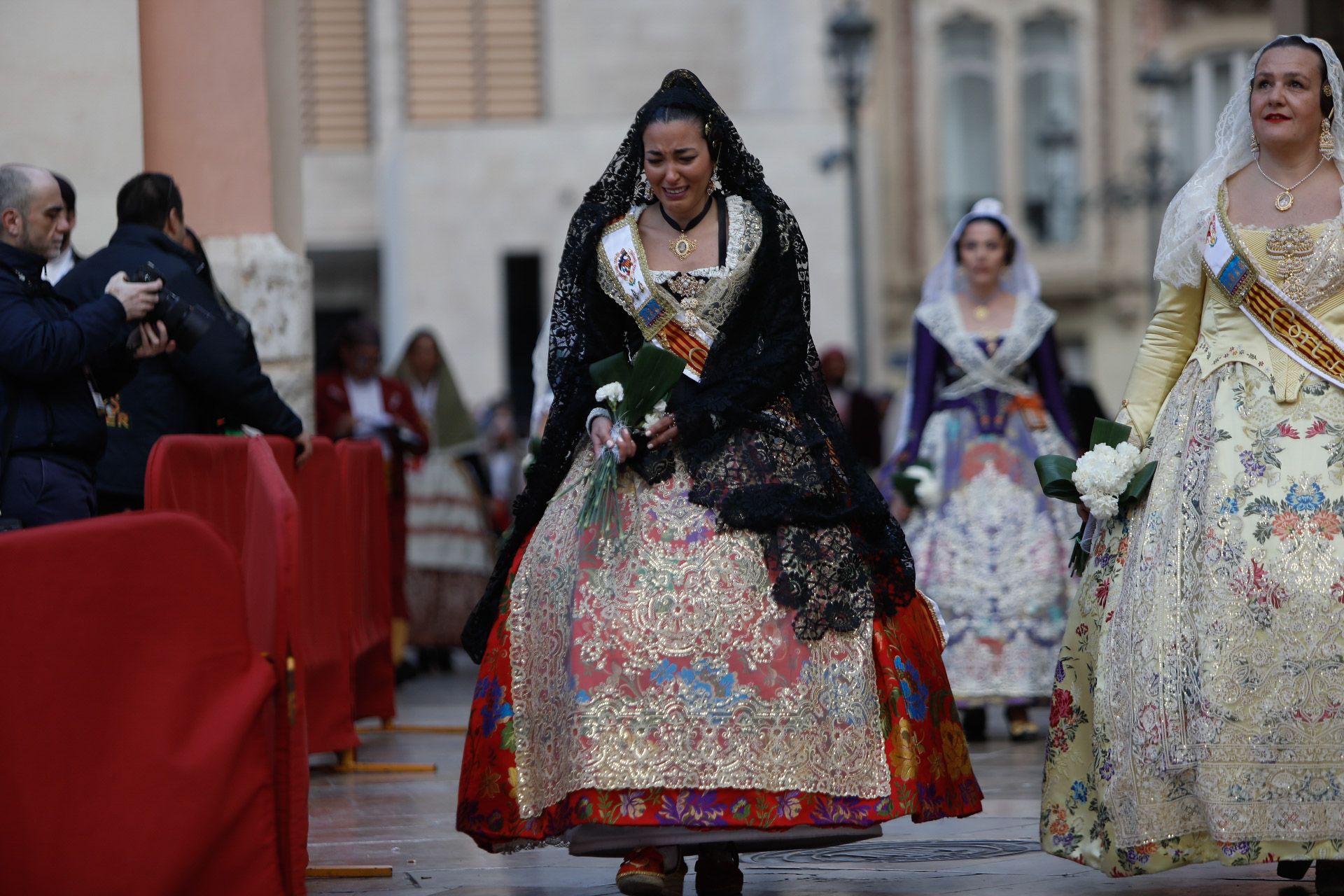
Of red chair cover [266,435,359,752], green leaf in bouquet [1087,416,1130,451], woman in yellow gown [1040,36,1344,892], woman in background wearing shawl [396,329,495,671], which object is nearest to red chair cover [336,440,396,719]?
red chair cover [266,435,359,752]

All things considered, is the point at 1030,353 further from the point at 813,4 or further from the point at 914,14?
the point at 914,14

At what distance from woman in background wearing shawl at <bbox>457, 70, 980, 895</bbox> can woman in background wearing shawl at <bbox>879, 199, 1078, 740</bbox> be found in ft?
10.8

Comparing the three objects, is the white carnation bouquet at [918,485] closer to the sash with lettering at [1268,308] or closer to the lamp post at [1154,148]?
the sash with lettering at [1268,308]

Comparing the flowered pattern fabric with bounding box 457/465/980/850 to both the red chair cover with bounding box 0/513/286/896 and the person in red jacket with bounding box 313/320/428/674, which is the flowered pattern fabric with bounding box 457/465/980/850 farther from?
the person in red jacket with bounding box 313/320/428/674

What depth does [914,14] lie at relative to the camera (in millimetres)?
28969

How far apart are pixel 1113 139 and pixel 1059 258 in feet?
5.79

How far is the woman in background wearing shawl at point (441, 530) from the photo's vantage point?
12500mm

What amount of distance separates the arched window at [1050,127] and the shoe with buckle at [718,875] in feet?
80.9

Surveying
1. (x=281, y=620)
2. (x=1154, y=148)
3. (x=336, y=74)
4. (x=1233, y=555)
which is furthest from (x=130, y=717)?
(x=336, y=74)

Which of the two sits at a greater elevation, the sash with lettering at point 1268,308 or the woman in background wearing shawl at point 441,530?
the sash with lettering at point 1268,308

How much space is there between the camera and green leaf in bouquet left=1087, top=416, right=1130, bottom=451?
17.2 feet

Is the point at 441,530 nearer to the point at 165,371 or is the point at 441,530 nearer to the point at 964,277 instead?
the point at 964,277

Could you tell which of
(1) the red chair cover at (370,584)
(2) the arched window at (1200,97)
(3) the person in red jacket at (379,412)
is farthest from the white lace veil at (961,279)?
(2) the arched window at (1200,97)

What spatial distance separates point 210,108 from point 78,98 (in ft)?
2.01
